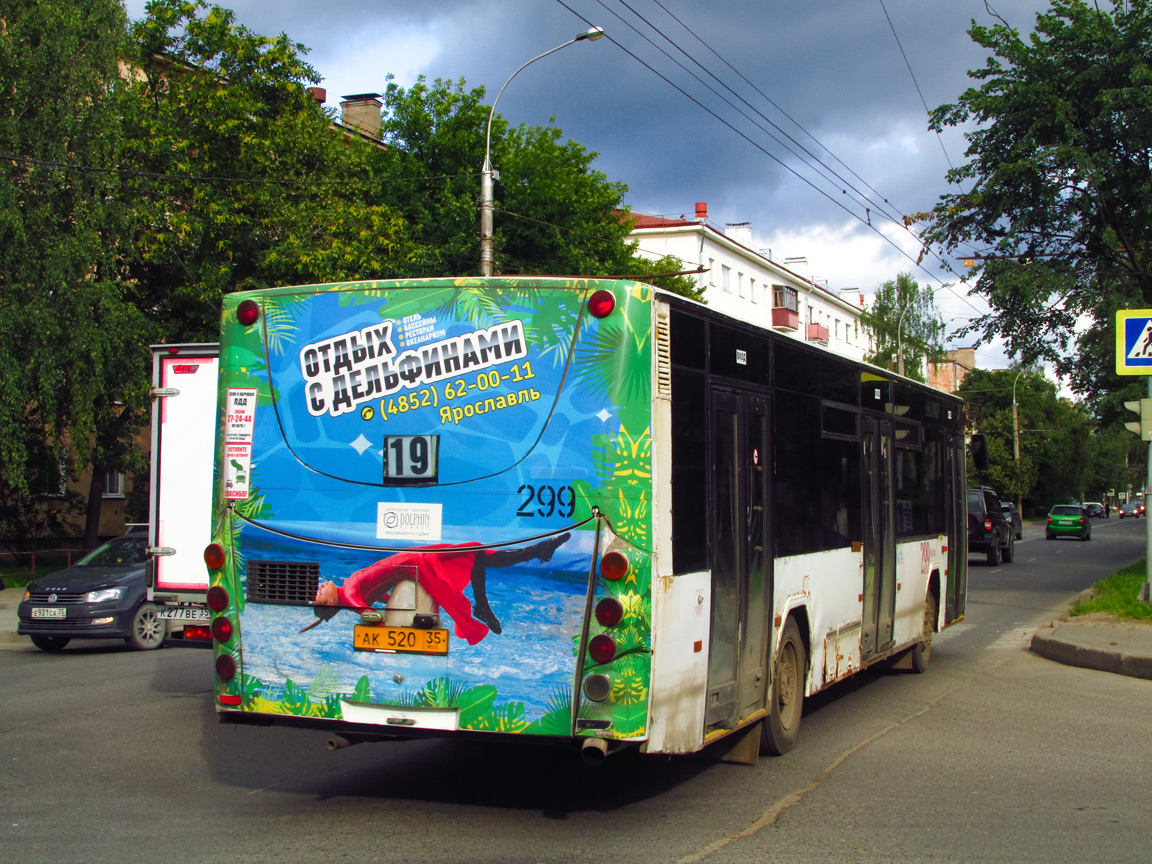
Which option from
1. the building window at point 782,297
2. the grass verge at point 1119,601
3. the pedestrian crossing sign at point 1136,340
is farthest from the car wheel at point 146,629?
the building window at point 782,297

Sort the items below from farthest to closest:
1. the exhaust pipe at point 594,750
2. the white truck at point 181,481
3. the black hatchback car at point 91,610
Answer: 1. the black hatchback car at point 91,610
2. the white truck at point 181,481
3. the exhaust pipe at point 594,750

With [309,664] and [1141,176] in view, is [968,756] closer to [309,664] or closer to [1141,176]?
[309,664]

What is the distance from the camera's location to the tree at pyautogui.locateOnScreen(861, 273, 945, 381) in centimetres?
7744

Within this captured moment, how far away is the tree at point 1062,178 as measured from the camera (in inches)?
845

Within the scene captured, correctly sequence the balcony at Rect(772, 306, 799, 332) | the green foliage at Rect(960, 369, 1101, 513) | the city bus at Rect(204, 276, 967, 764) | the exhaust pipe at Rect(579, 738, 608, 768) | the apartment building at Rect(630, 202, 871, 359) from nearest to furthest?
1. the exhaust pipe at Rect(579, 738, 608, 768)
2. the city bus at Rect(204, 276, 967, 764)
3. the apartment building at Rect(630, 202, 871, 359)
4. the balcony at Rect(772, 306, 799, 332)
5. the green foliage at Rect(960, 369, 1101, 513)

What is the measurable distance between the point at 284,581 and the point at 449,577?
0.96 metres

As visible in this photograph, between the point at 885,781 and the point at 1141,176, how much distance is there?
18769 mm

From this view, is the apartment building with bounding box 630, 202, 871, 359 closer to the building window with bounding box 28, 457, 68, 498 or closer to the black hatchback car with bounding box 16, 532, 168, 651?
the building window with bounding box 28, 457, 68, 498

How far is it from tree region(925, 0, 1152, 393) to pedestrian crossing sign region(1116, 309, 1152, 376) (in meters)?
8.03

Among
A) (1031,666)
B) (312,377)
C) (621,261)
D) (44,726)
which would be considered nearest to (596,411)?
(312,377)

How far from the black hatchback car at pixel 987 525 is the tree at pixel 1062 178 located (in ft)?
23.3

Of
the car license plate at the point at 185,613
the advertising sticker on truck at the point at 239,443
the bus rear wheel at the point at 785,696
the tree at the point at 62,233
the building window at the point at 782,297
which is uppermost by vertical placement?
the building window at the point at 782,297

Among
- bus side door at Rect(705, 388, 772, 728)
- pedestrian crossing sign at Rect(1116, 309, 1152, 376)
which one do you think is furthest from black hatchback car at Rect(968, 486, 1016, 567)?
bus side door at Rect(705, 388, 772, 728)

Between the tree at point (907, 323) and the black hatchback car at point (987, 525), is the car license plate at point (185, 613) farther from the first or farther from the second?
the tree at point (907, 323)
